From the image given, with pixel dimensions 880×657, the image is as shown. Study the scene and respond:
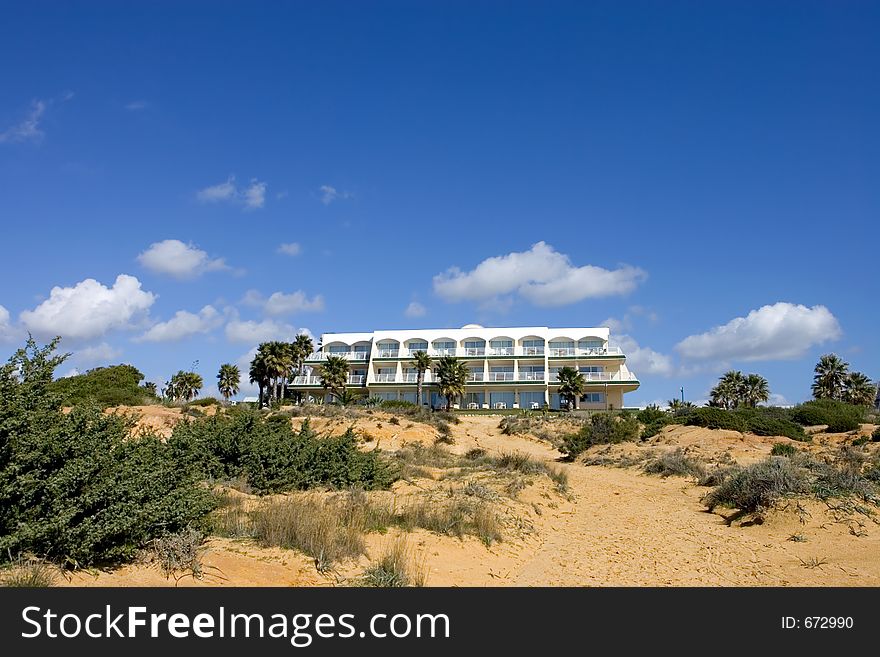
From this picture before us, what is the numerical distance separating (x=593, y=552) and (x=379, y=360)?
235 feet

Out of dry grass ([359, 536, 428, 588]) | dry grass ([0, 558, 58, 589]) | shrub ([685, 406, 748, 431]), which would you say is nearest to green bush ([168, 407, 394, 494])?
dry grass ([359, 536, 428, 588])

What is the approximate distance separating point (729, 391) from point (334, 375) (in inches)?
1883

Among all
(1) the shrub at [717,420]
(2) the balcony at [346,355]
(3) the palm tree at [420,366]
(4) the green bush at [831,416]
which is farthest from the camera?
Answer: (2) the balcony at [346,355]

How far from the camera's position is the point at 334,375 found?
73.0 metres

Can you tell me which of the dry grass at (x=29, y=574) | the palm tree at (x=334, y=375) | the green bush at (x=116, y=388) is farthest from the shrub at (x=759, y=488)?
the palm tree at (x=334, y=375)

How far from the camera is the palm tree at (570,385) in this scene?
6844 cm

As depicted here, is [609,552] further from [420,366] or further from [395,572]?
[420,366]

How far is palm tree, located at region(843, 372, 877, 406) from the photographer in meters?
69.6

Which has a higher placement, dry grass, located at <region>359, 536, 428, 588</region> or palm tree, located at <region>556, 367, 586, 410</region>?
palm tree, located at <region>556, 367, 586, 410</region>

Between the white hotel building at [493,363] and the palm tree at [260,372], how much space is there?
326 inches

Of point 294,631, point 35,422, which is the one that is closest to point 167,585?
point 294,631

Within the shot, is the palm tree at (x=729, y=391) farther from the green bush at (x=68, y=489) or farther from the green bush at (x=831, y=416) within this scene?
the green bush at (x=68, y=489)

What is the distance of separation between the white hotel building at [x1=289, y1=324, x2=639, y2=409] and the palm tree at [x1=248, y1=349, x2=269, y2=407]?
8.29 meters

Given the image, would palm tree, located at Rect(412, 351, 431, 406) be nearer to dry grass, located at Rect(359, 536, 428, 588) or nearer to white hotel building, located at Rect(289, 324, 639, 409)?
white hotel building, located at Rect(289, 324, 639, 409)
